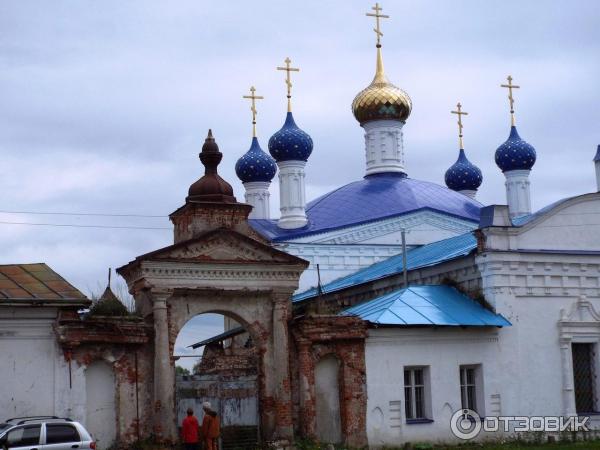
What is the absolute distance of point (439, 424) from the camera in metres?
21.1

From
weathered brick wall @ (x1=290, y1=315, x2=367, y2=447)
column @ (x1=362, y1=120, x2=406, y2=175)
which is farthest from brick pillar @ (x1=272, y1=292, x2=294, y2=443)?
column @ (x1=362, y1=120, x2=406, y2=175)

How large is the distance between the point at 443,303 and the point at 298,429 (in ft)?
14.4

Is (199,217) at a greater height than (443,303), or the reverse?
(199,217)

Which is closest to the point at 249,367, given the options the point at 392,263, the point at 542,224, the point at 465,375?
the point at 392,263

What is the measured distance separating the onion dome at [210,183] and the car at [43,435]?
599 centimetres

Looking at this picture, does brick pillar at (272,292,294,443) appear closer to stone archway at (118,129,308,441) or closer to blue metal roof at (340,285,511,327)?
stone archway at (118,129,308,441)

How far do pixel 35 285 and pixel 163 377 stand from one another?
2.77m

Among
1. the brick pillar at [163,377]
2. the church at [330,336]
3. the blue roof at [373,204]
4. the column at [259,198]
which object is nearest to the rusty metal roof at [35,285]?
the church at [330,336]

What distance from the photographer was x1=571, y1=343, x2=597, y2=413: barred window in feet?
75.0

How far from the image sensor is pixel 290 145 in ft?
110

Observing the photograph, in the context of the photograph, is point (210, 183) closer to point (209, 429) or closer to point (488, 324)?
point (209, 429)

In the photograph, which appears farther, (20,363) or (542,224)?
(542,224)

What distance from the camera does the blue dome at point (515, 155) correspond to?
36281 mm

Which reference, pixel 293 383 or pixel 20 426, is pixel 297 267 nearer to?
pixel 293 383
